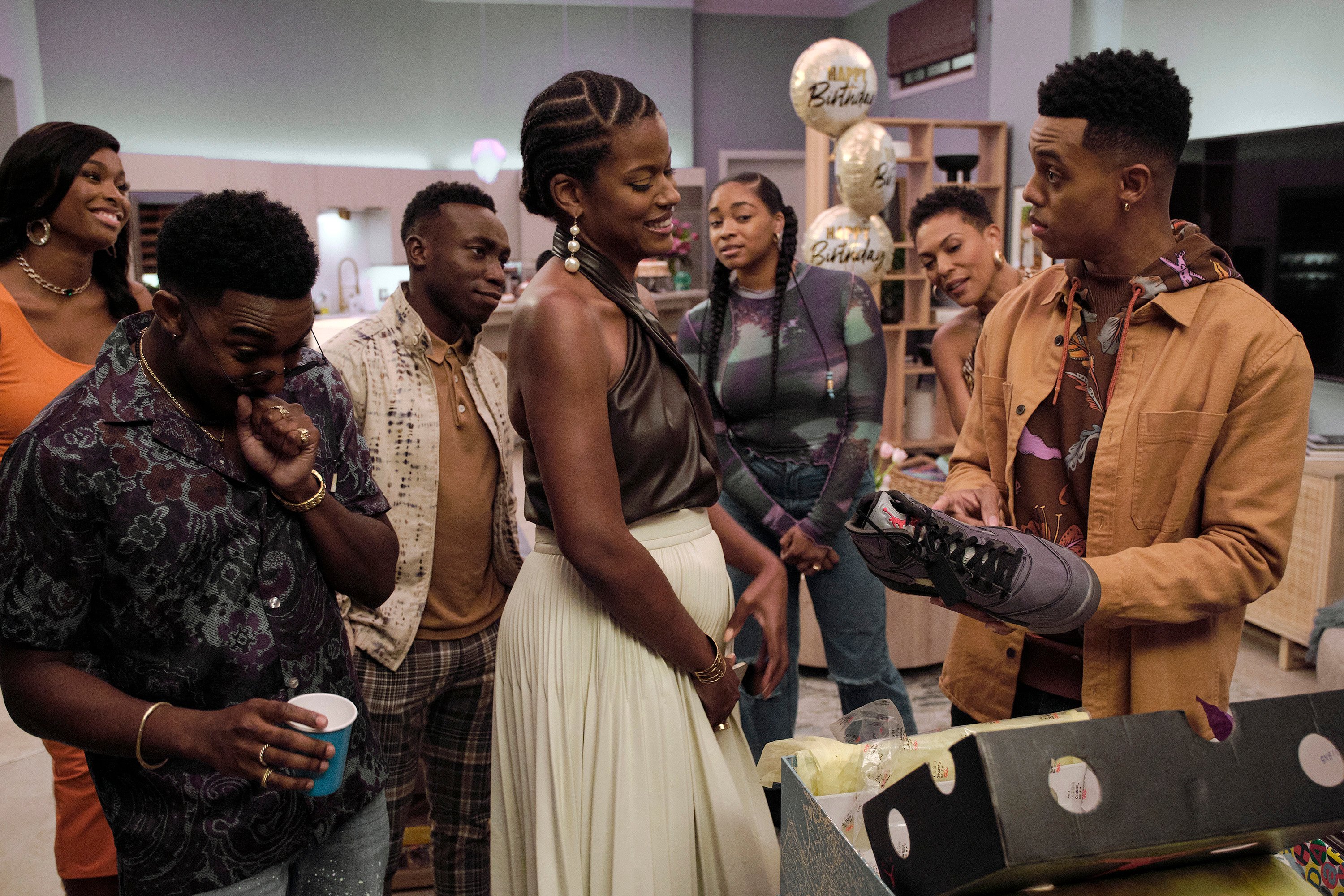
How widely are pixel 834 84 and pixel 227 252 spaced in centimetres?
447

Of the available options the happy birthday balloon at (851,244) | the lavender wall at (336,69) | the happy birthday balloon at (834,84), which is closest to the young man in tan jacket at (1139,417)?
the happy birthday balloon at (851,244)

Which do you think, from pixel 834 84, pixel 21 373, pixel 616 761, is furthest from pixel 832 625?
pixel 834 84

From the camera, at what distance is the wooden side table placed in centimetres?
387

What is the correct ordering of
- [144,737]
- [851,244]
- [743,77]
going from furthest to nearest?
[743,77]
[851,244]
[144,737]

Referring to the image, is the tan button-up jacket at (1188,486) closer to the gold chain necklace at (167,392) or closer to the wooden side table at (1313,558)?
the gold chain necklace at (167,392)

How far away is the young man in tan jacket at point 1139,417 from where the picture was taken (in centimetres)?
124

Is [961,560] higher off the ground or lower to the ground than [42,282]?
lower

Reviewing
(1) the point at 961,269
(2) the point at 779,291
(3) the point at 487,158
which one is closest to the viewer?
(2) the point at 779,291

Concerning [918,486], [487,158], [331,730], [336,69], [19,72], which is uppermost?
[336,69]

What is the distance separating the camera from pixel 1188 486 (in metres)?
1.29

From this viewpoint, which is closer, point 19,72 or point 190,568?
point 190,568

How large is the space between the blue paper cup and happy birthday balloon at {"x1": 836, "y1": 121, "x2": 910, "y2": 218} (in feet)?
14.7

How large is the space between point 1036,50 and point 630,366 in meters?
6.37

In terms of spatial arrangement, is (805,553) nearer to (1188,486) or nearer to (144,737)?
(1188,486)
